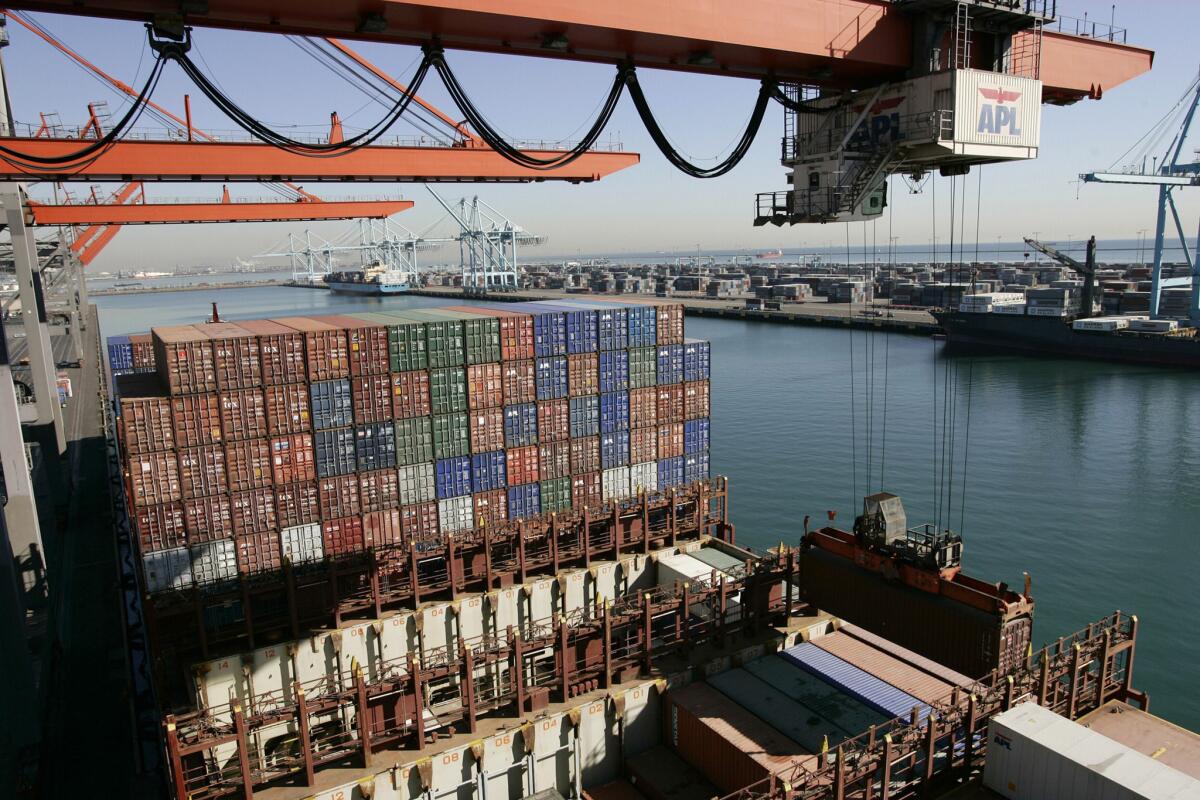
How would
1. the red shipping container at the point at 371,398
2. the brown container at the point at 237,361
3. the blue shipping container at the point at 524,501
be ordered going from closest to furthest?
the brown container at the point at 237,361
the red shipping container at the point at 371,398
the blue shipping container at the point at 524,501

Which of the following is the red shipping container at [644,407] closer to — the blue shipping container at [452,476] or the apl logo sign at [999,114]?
the blue shipping container at [452,476]

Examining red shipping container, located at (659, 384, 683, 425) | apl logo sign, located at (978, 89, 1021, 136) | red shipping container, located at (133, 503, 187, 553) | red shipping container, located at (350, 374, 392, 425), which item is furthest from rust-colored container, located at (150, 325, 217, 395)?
apl logo sign, located at (978, 89, 1021, 136)

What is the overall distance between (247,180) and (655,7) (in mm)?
18619

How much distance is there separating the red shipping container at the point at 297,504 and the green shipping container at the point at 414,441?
8.72 feet

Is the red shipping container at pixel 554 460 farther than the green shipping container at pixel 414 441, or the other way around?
the red shipping container at pixel 554 460

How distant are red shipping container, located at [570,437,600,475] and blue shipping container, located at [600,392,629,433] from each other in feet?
2.00

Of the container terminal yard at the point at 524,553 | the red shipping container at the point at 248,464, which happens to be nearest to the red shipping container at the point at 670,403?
the container terminal yard at the point at 524,553

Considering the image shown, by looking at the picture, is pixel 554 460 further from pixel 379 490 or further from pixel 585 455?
pixel 379 490

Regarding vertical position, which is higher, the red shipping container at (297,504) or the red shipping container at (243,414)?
the red shipping container at (243,414)

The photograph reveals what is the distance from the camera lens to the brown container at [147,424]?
1973cm

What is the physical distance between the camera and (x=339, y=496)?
2283 centimetres

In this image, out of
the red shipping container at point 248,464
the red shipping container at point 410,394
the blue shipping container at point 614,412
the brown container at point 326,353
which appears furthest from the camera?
the blue shipping container at point 614,412

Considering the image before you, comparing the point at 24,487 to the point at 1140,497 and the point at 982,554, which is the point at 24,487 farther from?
the point at 1140,497

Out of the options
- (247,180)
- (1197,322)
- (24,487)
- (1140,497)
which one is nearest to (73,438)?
(24,487)
